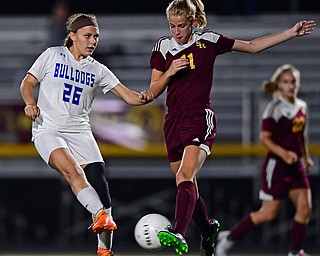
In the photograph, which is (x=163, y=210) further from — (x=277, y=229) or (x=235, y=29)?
(x=235, y=29)

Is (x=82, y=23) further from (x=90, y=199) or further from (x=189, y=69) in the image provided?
(x=90, y=199)

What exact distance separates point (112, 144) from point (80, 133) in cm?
514

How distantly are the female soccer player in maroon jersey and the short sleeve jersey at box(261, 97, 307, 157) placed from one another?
239 cm

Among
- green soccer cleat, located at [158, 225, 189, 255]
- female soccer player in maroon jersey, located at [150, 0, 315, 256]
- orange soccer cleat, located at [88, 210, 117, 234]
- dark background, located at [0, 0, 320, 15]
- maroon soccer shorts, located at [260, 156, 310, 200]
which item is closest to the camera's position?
green soccer cleat, located at [158, 225, 189, 255]

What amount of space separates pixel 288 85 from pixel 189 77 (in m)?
2.62

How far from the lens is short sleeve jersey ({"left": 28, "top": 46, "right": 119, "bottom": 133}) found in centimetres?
792

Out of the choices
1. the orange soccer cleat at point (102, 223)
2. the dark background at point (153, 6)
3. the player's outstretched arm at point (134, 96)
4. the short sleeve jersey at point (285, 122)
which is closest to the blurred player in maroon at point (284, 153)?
the short sleeve jersey at point (285, 122)

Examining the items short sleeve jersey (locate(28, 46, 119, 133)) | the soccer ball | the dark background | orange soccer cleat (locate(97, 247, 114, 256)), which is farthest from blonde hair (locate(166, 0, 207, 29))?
the dark background

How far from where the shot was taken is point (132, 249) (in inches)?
492

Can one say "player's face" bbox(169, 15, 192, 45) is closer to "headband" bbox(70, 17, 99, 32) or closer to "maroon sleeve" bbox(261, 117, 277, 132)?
"headband" bbox(70, 17, 99, 32)

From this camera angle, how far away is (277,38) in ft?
25.5

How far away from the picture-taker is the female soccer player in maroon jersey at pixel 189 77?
757 centimetres

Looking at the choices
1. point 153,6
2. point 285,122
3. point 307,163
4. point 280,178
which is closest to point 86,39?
point 285,122

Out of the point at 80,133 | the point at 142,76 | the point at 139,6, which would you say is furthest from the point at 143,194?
the point at 80,133
